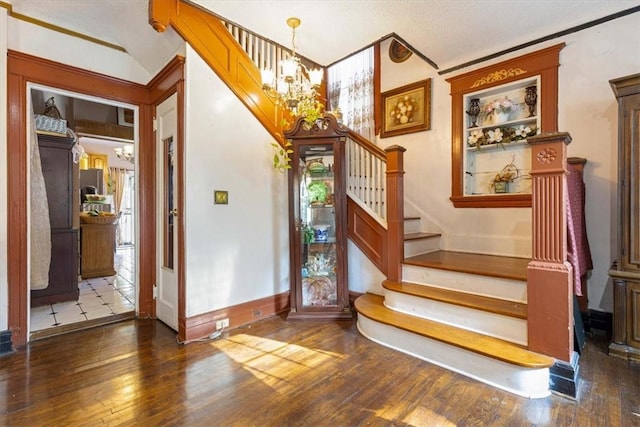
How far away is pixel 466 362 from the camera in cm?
208

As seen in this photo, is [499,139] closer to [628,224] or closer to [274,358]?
[628,224]

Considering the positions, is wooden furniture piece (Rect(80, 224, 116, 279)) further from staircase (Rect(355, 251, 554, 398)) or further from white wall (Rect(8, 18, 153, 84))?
staircase (Rect(355, 251, 554, 398))

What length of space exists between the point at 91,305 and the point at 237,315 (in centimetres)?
200

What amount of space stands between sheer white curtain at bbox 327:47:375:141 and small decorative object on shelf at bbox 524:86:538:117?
6.11 feet

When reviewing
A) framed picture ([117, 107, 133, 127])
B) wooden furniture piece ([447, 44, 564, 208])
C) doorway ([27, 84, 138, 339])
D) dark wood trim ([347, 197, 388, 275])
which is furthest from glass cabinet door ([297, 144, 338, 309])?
framed picture ([117, 107, 133, 127])

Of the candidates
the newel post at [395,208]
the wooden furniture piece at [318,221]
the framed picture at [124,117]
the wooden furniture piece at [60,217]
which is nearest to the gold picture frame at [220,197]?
the wooden furniture piece at [318,221]

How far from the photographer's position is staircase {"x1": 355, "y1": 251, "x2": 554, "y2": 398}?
1908 mm

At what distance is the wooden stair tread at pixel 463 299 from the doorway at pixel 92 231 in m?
2.82

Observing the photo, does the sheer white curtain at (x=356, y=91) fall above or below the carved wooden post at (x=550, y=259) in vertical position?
above

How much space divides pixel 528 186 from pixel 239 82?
3101 mm

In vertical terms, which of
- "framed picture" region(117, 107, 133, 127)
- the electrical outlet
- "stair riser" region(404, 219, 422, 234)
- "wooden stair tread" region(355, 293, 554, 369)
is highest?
"framed picture" region(117, 107, 133, 127)

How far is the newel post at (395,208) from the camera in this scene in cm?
287

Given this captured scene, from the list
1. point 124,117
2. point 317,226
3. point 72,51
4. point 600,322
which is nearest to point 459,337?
point 600,322

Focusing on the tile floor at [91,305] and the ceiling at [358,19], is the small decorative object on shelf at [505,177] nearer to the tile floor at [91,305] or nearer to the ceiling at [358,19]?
the ceiling at [358,19]
